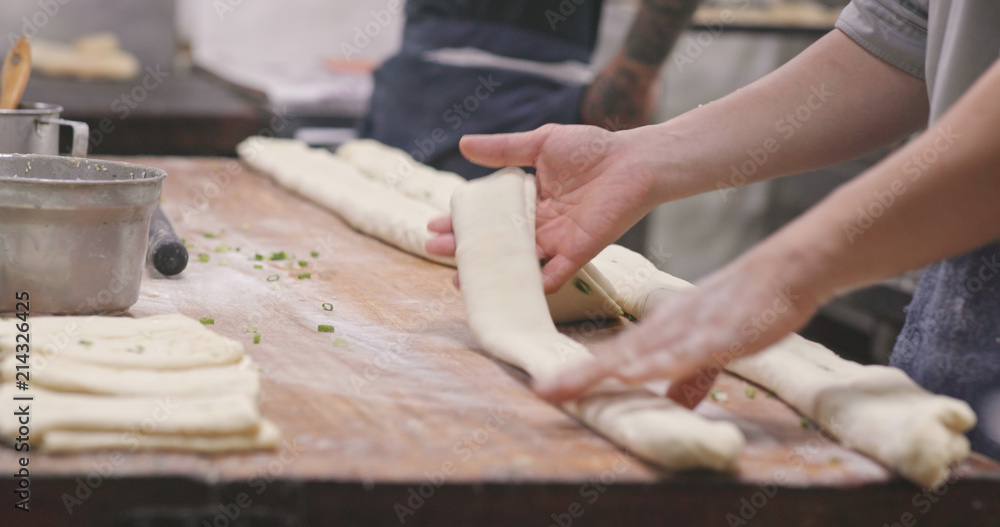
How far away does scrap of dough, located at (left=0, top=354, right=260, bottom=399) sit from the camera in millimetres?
1012

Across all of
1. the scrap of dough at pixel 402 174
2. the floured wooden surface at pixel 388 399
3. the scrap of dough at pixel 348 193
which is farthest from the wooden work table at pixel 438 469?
the scrap of dough at pixel 402 174

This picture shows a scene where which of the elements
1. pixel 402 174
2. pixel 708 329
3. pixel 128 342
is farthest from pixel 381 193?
pixel 708 329

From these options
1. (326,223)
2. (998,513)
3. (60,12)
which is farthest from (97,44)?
(998,513)

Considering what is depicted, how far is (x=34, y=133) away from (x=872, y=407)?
153 centimetres

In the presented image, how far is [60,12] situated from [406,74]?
2689 millimetres

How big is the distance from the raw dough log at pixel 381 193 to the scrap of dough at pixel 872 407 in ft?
0.98

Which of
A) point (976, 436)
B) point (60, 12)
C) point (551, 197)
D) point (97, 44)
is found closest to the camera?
point (976, 436)

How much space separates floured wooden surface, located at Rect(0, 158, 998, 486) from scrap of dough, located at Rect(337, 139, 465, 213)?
426mm

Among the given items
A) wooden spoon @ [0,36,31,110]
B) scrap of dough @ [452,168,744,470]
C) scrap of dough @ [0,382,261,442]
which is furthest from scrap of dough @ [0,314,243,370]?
wooden spoon @ [0,36,31,110]

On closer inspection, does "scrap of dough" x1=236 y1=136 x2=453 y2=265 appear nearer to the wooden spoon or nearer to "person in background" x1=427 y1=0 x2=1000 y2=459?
"person in background" x1=427 y1=0 x2=1000 y2=459

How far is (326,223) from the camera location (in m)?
2.30

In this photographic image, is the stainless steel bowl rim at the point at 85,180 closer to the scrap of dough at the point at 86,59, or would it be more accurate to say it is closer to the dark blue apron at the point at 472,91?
the dark blue apron at the point at 472,91

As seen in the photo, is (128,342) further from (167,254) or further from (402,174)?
(402,174)

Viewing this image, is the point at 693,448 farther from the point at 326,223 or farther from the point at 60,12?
the point at 60,12
